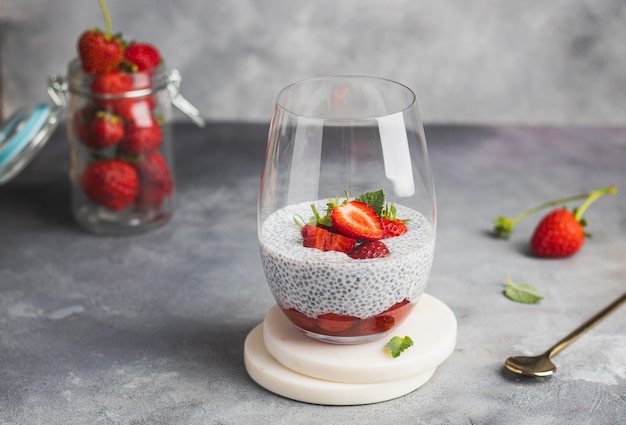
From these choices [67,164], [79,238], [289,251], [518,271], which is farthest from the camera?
[67,164]

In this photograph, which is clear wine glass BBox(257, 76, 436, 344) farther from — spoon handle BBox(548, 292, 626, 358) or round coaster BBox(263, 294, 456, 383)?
spoon handle BBox(548, 292, 626, 358)

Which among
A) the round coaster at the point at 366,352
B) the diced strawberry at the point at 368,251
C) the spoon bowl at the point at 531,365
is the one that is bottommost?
the spoon bowl at the point at 531,365

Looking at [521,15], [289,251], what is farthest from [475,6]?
[289,251]

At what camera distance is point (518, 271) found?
4.98ft

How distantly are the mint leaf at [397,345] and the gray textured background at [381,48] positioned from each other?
126cm

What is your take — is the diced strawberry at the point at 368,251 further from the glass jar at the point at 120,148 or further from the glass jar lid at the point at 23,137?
the glass jar lid at the point at 23,137

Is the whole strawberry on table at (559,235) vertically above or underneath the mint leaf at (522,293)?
above

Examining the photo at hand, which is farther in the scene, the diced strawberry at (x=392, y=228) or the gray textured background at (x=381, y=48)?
the gray textured background at (x=381, y=48)

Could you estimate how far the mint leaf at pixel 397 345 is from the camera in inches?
43.7

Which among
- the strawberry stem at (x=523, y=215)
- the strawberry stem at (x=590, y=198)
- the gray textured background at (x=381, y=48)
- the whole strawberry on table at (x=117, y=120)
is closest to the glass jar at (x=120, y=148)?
the whole strawberry on table at (x=117, y=120)

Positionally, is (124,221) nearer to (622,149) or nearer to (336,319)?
(336,319)

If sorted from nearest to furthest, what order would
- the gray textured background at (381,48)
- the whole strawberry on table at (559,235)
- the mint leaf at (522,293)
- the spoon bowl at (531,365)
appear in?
1. the spoon bowl at (531,365)
2. the mint leaf at (522,293)
3. the whole strawberry on table at (559,235)
4. the gray textured background at (381,48)

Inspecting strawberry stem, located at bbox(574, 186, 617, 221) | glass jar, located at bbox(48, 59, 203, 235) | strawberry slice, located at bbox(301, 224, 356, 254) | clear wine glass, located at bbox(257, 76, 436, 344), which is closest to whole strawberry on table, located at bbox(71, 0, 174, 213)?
glass jar, located at bbox(48, 59, 203, 235)

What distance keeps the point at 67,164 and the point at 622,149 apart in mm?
A: 1348
